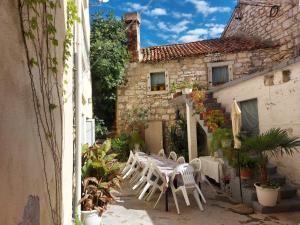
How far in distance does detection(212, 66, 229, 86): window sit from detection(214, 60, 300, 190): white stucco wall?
16.6ft

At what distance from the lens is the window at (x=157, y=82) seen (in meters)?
14.3

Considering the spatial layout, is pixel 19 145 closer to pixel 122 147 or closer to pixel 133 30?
pixel 122 147

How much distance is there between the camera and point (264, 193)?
6004 millimetres

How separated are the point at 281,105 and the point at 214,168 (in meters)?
2.65

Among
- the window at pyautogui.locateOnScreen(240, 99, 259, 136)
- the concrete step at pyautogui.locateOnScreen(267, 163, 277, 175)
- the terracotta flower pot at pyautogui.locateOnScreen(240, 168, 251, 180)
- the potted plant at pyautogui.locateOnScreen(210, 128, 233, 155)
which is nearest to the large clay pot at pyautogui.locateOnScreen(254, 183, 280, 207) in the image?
the terracotta flower pot at pyautogui.locateOnScreen(240, 168, 251, 180)

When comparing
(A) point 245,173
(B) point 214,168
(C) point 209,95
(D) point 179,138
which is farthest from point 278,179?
(D) point 179,138

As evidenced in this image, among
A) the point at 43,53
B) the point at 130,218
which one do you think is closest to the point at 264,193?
the point at 130,218

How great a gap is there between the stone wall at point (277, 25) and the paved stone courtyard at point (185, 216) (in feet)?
28.1

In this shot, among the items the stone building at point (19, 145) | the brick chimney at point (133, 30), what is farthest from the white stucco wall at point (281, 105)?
the brick chimney at point (133, 30)

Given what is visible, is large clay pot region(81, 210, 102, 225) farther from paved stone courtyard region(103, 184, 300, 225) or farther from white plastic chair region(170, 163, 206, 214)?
white plastic chair region(170, 163, 206, 214)

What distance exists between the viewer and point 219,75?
45.6 ft

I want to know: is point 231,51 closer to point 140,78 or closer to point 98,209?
point 140,78

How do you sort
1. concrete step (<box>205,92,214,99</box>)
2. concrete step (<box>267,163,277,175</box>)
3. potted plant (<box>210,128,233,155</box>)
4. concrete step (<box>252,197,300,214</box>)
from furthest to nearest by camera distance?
concrete step (<box>205,92,214,99</box>)
potted plant (<box>210,128,233,155</box>)
concrete step (<box>267,163,277,175</box>)
concrete step (<box>252,197,300,214</box>)

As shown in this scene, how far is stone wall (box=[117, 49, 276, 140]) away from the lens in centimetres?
1359
